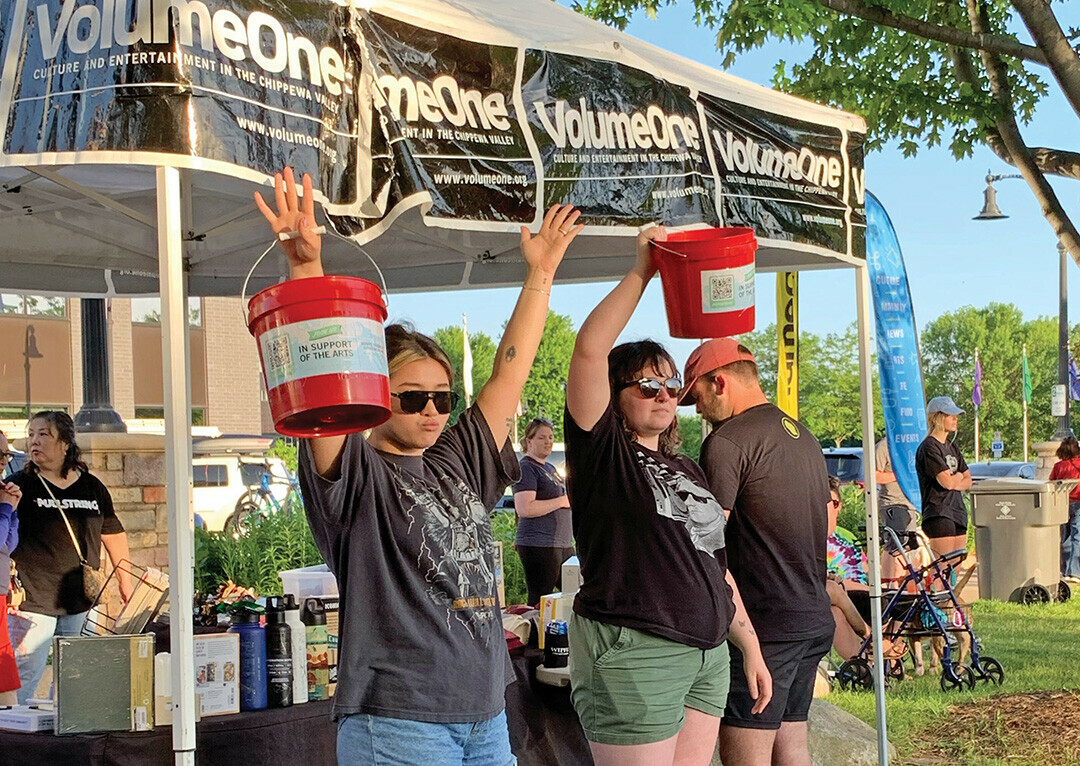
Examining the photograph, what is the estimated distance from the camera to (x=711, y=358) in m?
3.92

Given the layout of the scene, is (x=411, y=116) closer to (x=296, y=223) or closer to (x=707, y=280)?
(x=707, y=280)

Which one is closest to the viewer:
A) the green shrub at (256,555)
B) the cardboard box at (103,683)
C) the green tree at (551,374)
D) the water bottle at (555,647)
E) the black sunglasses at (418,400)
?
the black sunglasses at (418,400)

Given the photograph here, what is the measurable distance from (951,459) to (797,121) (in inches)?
186

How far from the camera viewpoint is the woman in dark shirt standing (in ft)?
29.0

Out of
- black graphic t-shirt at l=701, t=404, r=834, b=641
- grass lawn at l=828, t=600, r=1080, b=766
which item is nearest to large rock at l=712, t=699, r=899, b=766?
grass lawn at l=828, t=600, r=1080, b=766

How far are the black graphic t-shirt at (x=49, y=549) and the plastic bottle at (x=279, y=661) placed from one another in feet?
9.41

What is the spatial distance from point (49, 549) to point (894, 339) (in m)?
4.94

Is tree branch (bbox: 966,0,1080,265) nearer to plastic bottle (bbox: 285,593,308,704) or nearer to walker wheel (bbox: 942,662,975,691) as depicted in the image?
walker wheel (bbox: 942,662,975,691)

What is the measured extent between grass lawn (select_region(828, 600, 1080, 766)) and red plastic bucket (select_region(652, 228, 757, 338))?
389cm

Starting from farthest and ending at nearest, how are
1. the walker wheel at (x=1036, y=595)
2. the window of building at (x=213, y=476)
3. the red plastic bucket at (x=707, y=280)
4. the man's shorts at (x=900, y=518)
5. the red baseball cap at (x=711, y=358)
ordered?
1. the window of building at (x=213, y=476)
2. the walker wheel at (x=1036, y=595)
3. the man's shorts at (x=900, y=518)
4. the red baseball cap at (x=711, y=358)
5. the red plastic bucket at (x=707, y=280)

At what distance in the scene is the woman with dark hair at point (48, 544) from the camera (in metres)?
5.95

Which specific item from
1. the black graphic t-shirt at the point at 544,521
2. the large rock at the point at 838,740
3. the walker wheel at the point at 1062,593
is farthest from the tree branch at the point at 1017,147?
the walker wheel at the point at 1062,593

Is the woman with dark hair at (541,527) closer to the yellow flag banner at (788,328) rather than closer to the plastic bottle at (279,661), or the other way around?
the yellow flag banner at (788,328)

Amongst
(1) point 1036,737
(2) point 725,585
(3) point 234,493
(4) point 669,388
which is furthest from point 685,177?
(3) point 234,493
